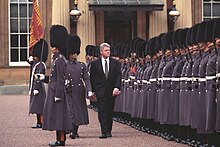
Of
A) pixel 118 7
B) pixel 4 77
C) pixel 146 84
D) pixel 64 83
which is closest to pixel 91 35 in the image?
pixel 118 7

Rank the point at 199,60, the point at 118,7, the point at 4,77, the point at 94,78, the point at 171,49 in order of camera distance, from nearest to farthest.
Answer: the point at 199,60 → the point at 171,49 → the point at 94,78 → the point at 118,7 → the point at 4,77

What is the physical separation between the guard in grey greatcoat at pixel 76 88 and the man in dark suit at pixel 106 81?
0.47 m

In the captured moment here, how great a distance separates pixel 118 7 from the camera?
103 ft

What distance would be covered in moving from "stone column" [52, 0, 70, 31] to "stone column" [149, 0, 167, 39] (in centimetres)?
358

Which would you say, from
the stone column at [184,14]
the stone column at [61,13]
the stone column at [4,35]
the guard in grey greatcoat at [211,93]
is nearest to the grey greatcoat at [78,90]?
the guard in grey greatcoat at [211,93]

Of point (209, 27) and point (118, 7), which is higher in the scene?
point (118, 7)

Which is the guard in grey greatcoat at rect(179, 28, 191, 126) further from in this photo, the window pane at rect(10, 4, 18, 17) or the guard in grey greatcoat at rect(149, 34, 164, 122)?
the window pane at rect(10, 4, 18, 17)

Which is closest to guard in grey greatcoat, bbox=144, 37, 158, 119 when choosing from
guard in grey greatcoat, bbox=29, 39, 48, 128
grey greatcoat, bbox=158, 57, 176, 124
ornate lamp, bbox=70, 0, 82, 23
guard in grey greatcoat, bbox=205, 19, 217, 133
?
grey greatcoat, bbox=158, 57, 176, 124

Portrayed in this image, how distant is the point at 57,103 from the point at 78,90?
1.69 m

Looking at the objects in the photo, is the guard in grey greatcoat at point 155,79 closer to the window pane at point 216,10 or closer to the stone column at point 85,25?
the stone column at point 85,25

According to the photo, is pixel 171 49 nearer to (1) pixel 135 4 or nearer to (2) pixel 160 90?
(2) pixel 160 90

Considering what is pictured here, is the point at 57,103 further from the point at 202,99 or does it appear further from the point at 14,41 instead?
the point at 14,41

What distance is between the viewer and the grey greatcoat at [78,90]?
13734 millimetres

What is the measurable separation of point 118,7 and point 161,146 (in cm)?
1944
